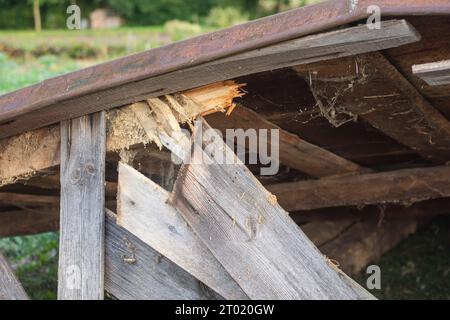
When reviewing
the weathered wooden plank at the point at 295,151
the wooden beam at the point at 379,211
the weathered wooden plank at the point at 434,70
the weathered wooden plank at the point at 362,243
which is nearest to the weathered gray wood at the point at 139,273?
the weathered wooden plank at the point at 295,151

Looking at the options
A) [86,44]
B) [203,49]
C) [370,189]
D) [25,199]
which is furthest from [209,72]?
[86,44]

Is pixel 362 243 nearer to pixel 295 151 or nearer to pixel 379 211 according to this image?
pixel 379 211

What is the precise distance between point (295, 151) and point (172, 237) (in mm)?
1118

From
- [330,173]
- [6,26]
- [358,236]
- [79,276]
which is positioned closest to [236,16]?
[6,26]

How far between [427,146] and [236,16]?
21791mm

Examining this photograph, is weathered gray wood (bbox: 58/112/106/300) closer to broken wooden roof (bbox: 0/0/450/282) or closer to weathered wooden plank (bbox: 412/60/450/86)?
broken wooden roof (bbox: 0/0/450/282)

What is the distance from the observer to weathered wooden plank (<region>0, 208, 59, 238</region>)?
458cm

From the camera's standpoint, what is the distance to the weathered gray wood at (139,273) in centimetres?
263

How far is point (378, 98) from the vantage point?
268 centimetres

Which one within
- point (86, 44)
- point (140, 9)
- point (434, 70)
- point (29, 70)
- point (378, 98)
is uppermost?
point (140, 9)

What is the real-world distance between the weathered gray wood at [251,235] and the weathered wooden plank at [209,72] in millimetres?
238

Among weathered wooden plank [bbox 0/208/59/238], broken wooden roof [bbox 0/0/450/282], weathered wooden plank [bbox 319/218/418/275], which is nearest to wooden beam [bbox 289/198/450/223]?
weathered wooden plank [bbox 319/218/418/275]

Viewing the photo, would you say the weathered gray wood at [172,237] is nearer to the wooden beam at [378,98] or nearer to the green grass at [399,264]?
the wooden beam at [378,98]

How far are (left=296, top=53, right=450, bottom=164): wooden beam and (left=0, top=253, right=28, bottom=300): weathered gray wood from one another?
4.10ft
